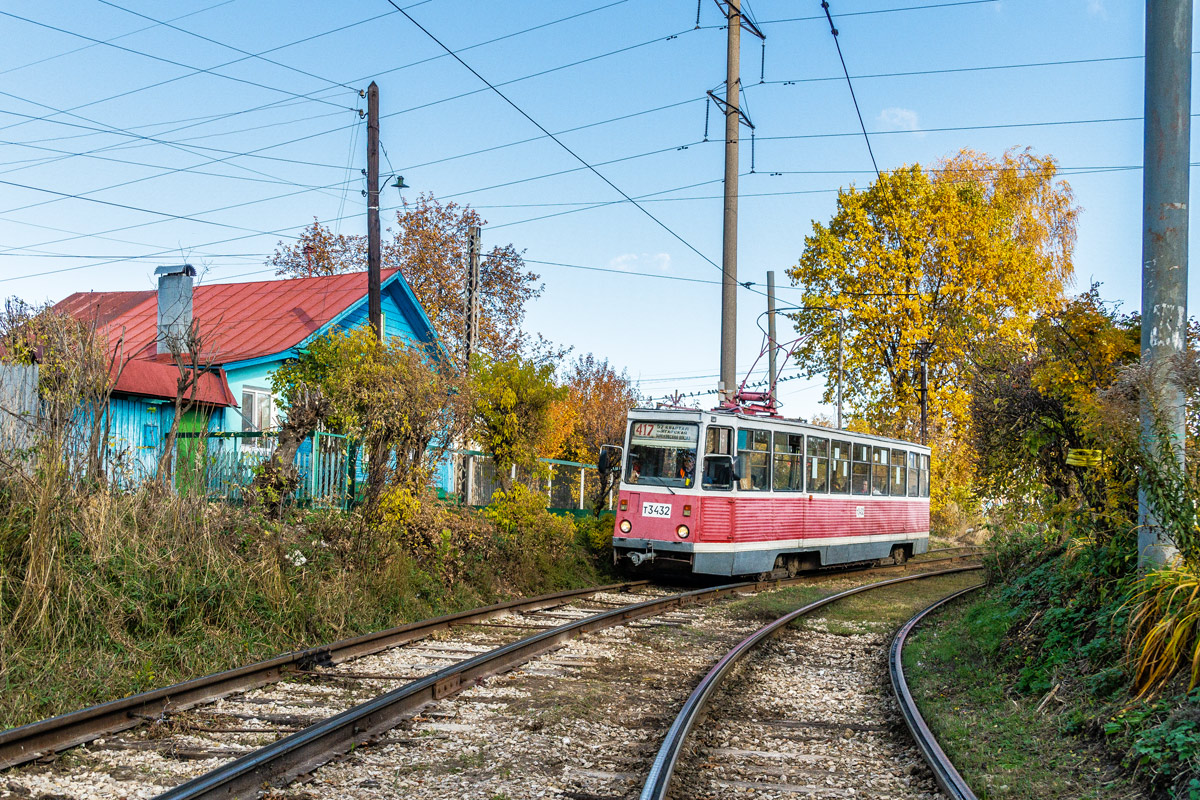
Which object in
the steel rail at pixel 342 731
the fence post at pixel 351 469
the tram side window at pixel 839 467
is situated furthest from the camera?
the tram side window at pixel 839 467

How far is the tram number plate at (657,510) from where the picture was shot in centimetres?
1656

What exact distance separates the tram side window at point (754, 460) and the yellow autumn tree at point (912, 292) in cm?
1440

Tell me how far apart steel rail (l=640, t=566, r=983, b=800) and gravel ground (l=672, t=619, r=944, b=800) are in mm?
94

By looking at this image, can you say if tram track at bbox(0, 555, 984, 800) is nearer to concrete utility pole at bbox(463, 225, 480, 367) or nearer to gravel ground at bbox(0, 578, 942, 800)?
gravel ground at bbox(0, 578, 942, 800)

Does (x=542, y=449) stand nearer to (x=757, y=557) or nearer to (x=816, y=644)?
(x=757, y=557)

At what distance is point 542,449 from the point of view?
1788cm

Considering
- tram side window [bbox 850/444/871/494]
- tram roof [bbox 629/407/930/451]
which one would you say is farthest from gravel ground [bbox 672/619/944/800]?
tram side window [bbox 850/444/871/494]

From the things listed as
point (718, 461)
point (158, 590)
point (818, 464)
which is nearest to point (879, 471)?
point (818, 464)

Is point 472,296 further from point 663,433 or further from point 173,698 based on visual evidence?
point 173,698

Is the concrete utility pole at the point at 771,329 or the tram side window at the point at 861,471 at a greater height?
the concrete utility pole at the point at 771,329

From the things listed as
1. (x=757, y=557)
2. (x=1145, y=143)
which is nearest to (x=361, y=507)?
(x=757, y=557)

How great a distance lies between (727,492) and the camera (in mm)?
16562

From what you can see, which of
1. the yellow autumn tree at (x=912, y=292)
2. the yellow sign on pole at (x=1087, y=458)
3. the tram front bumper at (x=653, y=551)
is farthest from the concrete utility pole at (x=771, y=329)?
the yellow sign on pole at (x=1087, y=458)

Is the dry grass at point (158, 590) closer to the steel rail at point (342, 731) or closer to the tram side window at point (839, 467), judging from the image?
the steel rail at point (342, 731)
